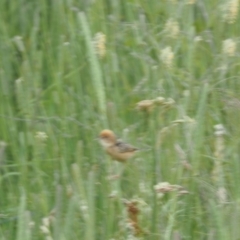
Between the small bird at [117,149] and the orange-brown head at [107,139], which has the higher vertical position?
the orange-brown head at [107,139]

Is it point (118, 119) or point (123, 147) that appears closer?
point (123, 147)

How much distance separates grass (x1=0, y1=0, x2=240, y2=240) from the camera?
197 cm

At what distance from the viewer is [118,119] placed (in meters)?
2.40

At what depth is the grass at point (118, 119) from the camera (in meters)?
1.97

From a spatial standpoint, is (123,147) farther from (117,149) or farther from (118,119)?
(118,119)

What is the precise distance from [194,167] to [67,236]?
428 mm

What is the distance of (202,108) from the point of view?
2.18 m

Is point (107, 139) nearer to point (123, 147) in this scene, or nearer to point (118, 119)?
point (123, 147)

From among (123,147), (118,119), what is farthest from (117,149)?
(118,119)

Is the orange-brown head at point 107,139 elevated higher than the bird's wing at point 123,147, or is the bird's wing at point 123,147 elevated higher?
the orange-brown head at point 107,139

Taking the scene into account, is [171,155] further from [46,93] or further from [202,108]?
[46,93]

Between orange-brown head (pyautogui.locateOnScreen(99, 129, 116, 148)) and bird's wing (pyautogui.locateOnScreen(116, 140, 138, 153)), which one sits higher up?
orange-brown head (pyautogui.locateOnScreen(99, 129, 116, 148))

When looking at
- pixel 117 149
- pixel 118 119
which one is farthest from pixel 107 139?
pixel 118 119

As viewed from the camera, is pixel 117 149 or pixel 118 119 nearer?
pixel 117 149
